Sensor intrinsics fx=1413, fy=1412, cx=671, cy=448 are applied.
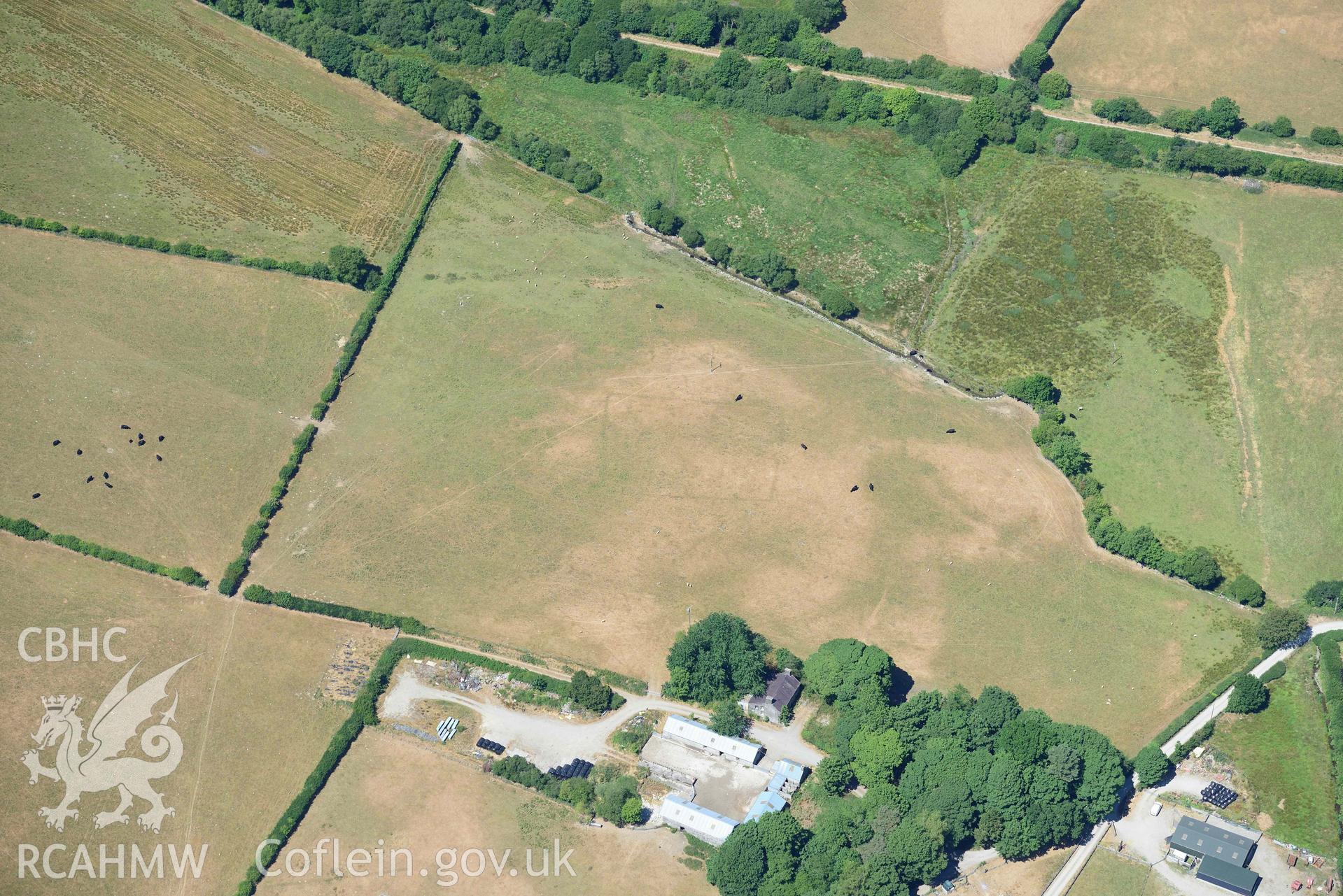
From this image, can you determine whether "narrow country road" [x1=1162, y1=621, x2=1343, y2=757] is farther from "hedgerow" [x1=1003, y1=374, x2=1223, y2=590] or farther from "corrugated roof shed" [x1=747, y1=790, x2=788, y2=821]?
"corrugated roof shed" [x1=747, y1=790, x2=788, y2=821]

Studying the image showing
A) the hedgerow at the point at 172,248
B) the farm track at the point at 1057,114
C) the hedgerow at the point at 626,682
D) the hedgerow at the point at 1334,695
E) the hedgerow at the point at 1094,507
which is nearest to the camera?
the hedgerow at the point at 1334,695

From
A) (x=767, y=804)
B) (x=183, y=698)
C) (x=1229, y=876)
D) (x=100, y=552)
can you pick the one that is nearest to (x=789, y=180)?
(x=767, y=804)

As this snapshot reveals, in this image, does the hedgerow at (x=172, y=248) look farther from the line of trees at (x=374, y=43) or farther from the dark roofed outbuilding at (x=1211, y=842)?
the dark roofed outbuilding at (x=1211, y=842)

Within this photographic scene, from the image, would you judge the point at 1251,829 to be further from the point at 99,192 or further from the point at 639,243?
the point at 99,192

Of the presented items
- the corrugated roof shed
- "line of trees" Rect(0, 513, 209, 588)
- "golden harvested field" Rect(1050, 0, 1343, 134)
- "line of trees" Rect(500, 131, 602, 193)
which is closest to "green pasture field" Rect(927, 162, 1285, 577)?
"golden harvested field" Rect(1050, 0, 1343, 134)

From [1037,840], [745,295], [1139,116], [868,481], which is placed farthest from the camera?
[1139,116]

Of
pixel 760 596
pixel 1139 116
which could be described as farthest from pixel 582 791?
pixel 1139 116

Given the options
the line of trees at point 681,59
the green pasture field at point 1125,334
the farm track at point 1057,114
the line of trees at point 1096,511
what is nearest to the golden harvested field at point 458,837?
the line of trees at point 1096,511
